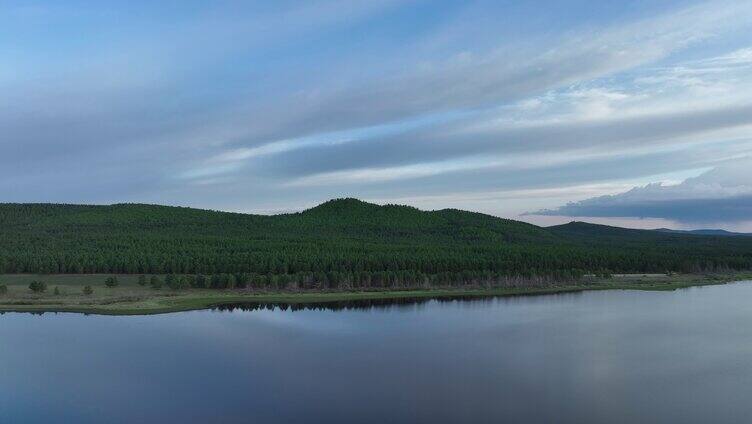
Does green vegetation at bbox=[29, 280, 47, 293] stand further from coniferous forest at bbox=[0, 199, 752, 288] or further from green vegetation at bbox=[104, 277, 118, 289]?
coniferous forest at bbox=[0, 199, 752, 288]

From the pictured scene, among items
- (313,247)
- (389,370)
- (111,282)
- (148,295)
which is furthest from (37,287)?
(389,370)

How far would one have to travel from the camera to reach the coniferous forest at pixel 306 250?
78500 mm

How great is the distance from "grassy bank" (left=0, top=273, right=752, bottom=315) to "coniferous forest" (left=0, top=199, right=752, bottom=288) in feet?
11.2

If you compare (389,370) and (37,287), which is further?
(37,287)

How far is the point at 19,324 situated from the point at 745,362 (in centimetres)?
5735

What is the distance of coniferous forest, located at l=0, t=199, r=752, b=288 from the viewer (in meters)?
78.5

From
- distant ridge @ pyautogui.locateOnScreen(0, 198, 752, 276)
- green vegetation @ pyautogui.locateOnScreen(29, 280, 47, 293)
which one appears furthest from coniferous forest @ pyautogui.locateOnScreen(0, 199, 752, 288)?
green vegetation @ pyautogui.locateOnScreen(29, 280, 47, 293)

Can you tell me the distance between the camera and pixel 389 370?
36.7m

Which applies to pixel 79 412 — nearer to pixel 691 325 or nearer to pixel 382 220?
pixel 691 325

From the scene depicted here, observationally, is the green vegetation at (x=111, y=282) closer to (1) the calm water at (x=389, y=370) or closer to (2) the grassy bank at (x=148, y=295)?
(2) the grassy bank at (x=148, y=295)

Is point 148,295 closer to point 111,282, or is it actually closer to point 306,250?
point 111,282

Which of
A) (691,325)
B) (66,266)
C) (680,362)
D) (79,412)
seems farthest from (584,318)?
(66,266)

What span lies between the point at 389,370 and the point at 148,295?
39459mm

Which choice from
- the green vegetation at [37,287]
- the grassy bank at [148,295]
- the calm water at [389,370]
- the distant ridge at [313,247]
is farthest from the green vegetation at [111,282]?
the calm water at [389,370]
